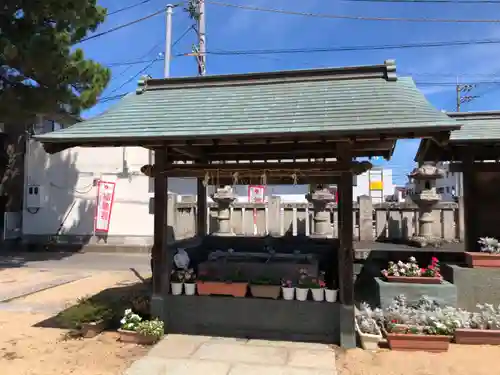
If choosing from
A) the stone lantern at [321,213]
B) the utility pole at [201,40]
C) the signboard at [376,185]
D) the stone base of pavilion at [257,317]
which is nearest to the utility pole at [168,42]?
the utility pole at [201,40]

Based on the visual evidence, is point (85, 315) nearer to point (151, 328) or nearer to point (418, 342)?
point (151, 328)

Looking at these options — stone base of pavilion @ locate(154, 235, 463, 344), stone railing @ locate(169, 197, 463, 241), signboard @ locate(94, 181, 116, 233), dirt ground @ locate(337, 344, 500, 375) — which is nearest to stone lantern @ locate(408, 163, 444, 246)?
stone railing @ locate(169, 197, 463, 241)

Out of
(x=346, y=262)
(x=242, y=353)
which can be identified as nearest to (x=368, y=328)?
(x=346, y=262)

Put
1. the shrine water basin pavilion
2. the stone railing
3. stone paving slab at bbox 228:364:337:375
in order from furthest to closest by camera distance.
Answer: the stone railing, the shrine water basin pavilion, stone paving slab at bbox 228:364:337:375

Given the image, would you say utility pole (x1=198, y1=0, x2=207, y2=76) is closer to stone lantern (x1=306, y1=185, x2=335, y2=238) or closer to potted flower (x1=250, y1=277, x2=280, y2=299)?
stone lantern (x1=306, y1=185, x2=335, y2=238)

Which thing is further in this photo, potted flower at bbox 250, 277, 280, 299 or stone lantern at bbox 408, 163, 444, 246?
stone lantern at bbox 408, 163, 444, 246

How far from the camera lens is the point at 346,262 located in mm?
5660

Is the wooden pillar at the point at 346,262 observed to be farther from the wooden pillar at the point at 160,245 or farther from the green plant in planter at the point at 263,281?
the wooden pillar at the point at 160,245

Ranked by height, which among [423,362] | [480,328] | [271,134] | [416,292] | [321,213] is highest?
[271,134]

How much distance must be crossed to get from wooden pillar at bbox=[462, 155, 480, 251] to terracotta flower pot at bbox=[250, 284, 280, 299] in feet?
12.1

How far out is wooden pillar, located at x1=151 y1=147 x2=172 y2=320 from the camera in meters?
6.18

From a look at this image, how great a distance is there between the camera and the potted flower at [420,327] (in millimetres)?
5449

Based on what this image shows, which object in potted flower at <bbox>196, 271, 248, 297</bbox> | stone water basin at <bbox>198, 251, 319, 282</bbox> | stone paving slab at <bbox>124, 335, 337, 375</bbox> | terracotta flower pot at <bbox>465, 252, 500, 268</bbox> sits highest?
terracotta flower pot at <bbox>465, 252, 500, 268</bbox>

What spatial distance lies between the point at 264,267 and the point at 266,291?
0.78 m
